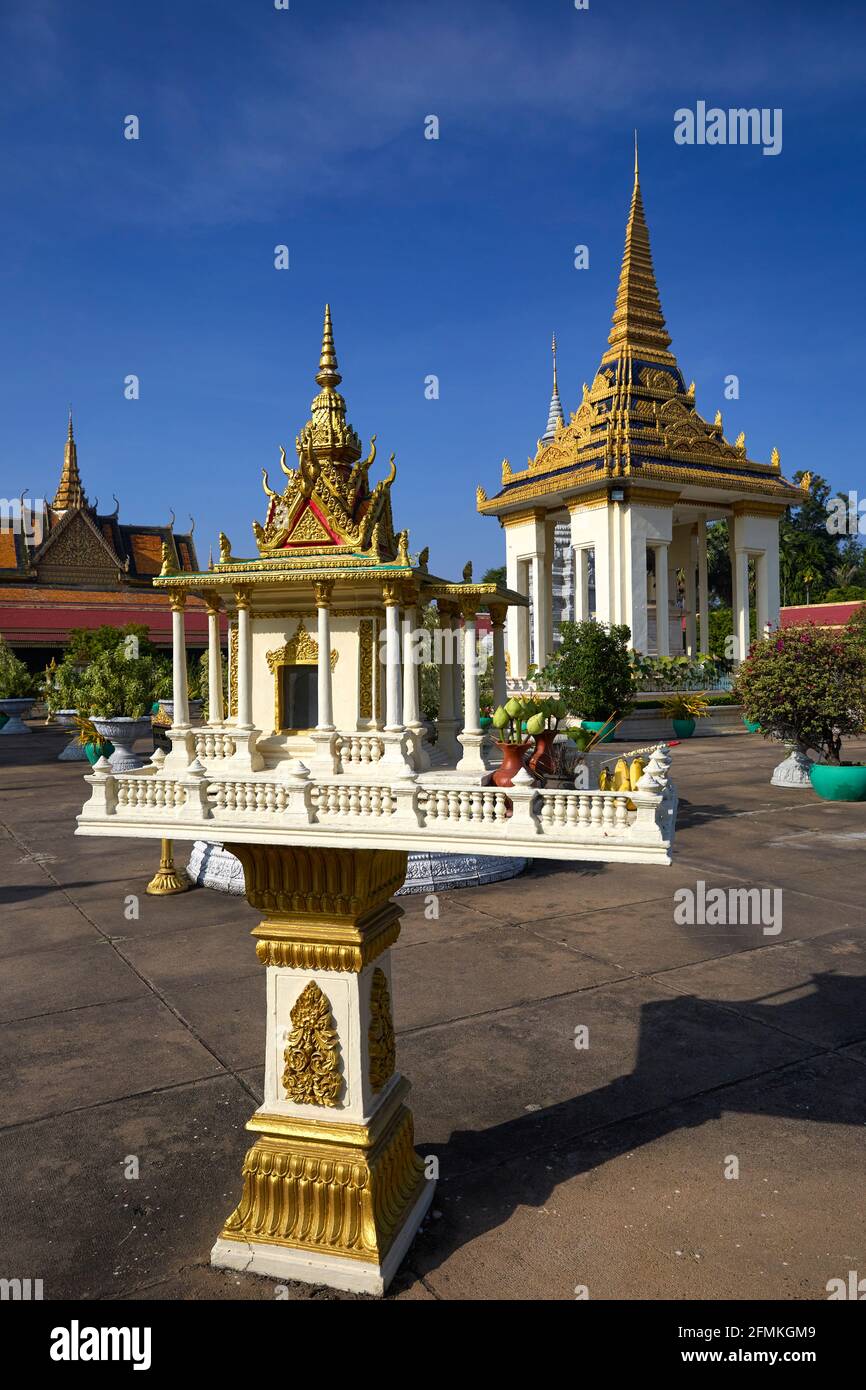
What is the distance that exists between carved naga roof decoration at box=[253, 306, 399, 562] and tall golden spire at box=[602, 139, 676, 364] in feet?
102

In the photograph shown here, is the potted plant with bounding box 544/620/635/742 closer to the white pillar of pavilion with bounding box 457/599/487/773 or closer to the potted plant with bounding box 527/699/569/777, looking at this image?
the white pillar of pavilion with bounding box 457/599/487/773

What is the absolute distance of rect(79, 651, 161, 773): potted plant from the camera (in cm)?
2756

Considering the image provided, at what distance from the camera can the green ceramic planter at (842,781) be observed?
21.7 metres

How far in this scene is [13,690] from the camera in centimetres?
4522

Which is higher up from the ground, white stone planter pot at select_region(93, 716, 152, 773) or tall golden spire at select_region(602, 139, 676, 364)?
tall golden spire at select_region(602, 139, 676, 364)

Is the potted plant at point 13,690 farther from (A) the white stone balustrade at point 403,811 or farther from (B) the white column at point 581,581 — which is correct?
(A) the white stone balustrade at point 403,811

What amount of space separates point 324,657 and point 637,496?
29.3m

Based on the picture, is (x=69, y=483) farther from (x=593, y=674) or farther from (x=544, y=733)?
(x=544, y=733)

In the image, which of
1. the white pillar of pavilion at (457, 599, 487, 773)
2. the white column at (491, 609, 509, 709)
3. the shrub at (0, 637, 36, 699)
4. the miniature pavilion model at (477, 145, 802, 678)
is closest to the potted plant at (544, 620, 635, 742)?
the miniature pavilion model at (477, 145, 802, 678)

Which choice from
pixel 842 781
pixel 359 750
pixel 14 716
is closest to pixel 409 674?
pixel 359 750

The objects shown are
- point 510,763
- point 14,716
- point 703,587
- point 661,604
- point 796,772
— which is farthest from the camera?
point 14,716

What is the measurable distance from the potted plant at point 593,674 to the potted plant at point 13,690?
26997 millimetres
